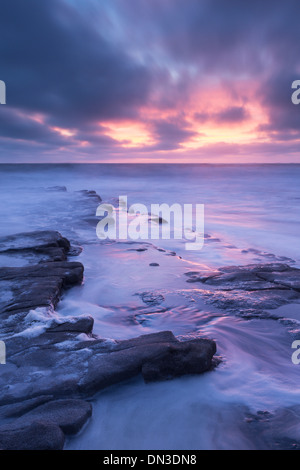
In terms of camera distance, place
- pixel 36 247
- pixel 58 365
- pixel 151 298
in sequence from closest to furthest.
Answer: pixel 58 365 < pixel 151 298 < pixel 36 247

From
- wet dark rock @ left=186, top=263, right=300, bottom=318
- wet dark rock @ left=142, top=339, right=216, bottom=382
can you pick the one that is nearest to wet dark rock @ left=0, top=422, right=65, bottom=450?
wet dark rock @ left=142, top=339, right=216, bottom=382

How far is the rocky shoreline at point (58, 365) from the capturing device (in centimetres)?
211

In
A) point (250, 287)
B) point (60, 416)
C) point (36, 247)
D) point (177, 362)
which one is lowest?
point (60, 416)

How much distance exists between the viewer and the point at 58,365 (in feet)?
8.84

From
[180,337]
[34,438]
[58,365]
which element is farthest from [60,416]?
[180,337]

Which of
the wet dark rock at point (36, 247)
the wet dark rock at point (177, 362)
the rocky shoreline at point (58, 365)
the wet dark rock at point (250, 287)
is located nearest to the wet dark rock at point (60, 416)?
the rocky shoreline at point (58, 365)

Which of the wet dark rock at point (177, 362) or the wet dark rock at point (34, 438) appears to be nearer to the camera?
the wet dark rock at point (34, 438)

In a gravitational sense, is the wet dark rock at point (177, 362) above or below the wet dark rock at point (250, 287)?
below

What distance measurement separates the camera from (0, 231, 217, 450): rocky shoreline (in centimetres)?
211

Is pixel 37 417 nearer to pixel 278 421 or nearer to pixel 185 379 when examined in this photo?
pixel 185 379

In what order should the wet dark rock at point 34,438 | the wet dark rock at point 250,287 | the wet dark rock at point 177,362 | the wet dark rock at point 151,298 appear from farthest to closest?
1. the wet dark rock at point 151,298
2. the wet dark rock at point 250,287
3. the wet dark rock at point 177,362
4. the wet dark rock at point 34,438

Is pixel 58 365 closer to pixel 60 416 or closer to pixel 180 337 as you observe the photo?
pixel 60 416

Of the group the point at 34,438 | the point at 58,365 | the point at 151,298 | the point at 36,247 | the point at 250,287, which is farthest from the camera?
the point at 36,247

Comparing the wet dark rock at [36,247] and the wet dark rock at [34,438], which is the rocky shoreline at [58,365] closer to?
the wet dark rock at [34,438]
